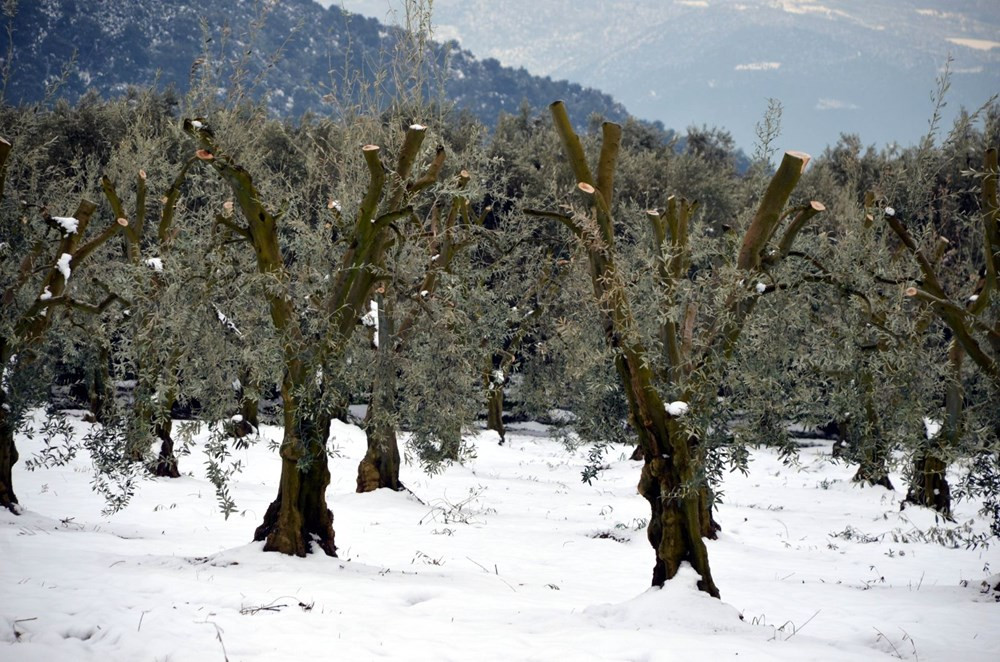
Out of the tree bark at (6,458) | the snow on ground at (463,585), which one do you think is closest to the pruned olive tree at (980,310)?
the snow on ground at (463,585)

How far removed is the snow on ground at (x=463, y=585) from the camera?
666 cm

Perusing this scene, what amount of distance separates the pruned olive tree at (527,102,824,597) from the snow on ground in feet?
2.11

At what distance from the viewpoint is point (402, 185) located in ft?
30.9

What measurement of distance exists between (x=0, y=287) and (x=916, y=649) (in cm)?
1299

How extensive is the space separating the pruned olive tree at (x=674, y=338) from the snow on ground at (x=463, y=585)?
0.64m

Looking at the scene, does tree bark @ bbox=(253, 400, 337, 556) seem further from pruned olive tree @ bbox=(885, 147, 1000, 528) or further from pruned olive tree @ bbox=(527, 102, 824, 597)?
pruned olive tree @ bbox=(885, 147, 1000, 528)

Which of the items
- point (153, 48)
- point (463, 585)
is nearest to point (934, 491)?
point (463, 585)

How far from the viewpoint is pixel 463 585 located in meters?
9.10

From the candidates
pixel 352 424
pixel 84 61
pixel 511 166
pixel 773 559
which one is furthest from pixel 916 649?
pixel 84 61

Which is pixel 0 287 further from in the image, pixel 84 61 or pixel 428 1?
pixel 84 61

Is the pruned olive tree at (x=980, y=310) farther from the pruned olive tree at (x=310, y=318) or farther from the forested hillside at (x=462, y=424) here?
the pruned olive tree at (x=310, y=318)

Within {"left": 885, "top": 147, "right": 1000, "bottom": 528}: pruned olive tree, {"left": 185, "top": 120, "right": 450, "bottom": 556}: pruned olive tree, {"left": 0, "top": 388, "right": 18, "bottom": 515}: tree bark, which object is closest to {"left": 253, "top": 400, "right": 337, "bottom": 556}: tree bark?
{"left": 185, "top": 120, "right": 450, "bottom": 556}: pruned olive tree

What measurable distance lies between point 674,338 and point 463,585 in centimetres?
357

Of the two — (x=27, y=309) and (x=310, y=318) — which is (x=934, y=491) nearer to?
(x=310, y=318)
